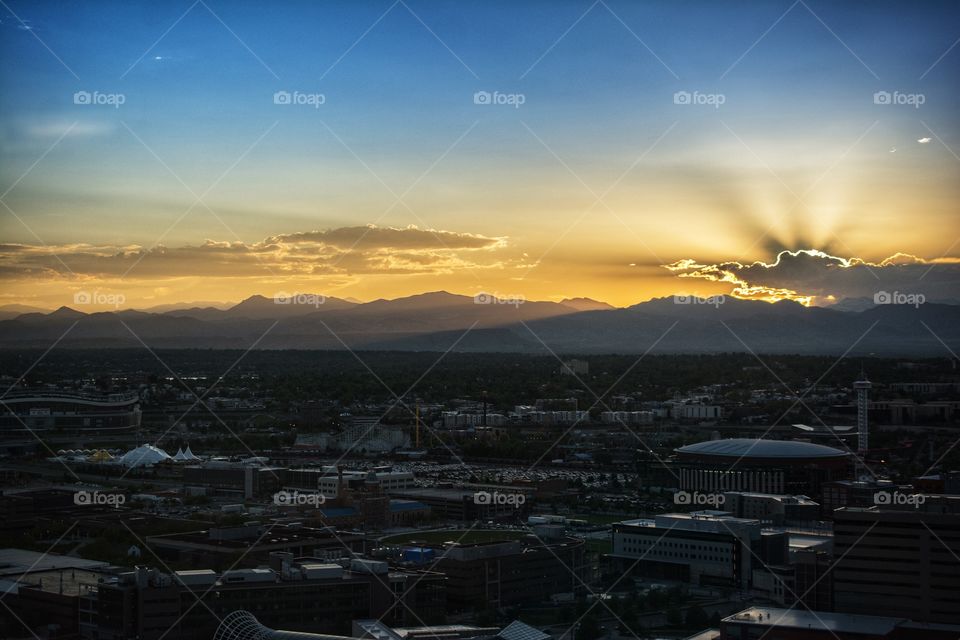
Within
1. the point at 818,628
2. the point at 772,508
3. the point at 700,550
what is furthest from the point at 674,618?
the point at 772,508

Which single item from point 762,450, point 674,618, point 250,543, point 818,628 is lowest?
point 674,618

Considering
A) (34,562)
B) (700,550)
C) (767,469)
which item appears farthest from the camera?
(767,469)

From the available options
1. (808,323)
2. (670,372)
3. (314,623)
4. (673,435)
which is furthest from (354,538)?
(808,323)

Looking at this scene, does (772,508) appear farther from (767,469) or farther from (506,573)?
(506,573)

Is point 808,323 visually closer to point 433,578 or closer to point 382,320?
point 382,320

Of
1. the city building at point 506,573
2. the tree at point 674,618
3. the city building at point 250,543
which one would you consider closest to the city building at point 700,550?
the city building at point 506,573

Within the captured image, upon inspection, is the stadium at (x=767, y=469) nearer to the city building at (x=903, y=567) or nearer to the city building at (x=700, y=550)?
the city building at (x=700, y=550)

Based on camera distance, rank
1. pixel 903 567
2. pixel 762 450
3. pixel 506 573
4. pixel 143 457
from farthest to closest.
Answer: pixel 143 457 → pixel 762 450 → pixel 506 573 → pixel 903 567

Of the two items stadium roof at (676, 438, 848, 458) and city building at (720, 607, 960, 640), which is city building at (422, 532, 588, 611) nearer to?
city building at (720, 607, 960, 640)
